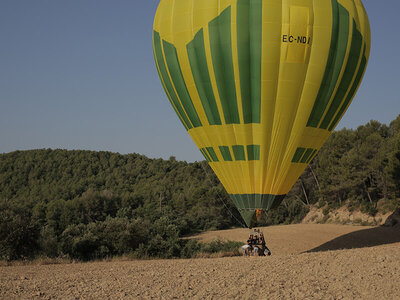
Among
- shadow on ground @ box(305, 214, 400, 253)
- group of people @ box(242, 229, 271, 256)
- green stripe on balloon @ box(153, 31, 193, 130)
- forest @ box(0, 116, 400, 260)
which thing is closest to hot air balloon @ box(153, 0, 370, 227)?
green stripe on balloon @ box(153, 31, 193, 130)

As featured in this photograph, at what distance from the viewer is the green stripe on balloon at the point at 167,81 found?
14.7 metres

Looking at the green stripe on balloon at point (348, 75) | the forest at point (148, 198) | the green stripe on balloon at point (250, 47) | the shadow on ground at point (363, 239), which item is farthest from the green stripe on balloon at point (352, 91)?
the shadow on ground at point (363, 239)

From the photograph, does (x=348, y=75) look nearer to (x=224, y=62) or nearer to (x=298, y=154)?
(x=298, y=154)

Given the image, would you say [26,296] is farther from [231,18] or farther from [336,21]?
[336,21]

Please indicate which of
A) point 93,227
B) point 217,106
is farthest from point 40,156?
point 217,106

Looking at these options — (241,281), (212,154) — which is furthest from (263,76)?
(241,281)

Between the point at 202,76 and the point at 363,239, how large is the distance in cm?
1530

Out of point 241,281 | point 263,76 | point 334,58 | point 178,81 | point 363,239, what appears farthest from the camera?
point 363,239

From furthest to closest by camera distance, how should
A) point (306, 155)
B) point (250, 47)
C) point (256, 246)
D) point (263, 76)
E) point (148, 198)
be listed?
point (148, 198) < point (256, 246) < point (306, 155) < point (263, 76) < point (250, 47)

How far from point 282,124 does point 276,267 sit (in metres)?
4.99

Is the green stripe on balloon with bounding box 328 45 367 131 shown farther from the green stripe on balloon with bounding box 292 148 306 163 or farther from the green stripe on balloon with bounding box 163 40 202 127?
the green stripe on balloon with bounding box 163 40 202 127

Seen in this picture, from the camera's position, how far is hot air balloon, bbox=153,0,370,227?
42.0 feet

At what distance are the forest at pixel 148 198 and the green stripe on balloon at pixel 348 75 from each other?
5837 millimetres

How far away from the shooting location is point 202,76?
44.4 ft
